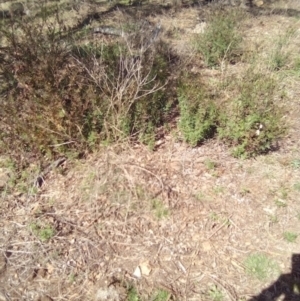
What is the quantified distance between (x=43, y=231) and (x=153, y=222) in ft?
3.41

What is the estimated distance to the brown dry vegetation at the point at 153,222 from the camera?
8.75 feet

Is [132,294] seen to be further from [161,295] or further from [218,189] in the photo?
[218,189]

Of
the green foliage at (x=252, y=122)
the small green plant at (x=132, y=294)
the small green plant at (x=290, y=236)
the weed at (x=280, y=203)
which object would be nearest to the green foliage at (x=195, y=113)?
the green foliage at (x=252, y=122)

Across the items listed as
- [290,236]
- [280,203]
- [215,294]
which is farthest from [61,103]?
[290,236]

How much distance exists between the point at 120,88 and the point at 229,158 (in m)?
1.46

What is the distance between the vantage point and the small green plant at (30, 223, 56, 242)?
116 inches

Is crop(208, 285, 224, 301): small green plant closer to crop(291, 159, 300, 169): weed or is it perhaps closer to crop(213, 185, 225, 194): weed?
crop(213, 185, 225, 194): weed

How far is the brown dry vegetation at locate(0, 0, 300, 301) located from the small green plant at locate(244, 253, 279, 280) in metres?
0.01

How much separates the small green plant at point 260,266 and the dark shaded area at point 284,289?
0.08 m

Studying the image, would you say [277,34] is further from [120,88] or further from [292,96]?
[120,88]

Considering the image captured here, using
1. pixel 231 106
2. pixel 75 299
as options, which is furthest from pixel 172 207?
pixel 231 106

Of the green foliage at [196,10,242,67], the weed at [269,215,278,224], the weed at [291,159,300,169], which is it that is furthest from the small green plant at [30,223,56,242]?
the green foliage at [196,10,242,67]

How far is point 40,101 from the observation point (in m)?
3.35

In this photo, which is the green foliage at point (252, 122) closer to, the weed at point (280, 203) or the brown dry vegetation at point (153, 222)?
the brown dry vegetation at point (153, 222)
